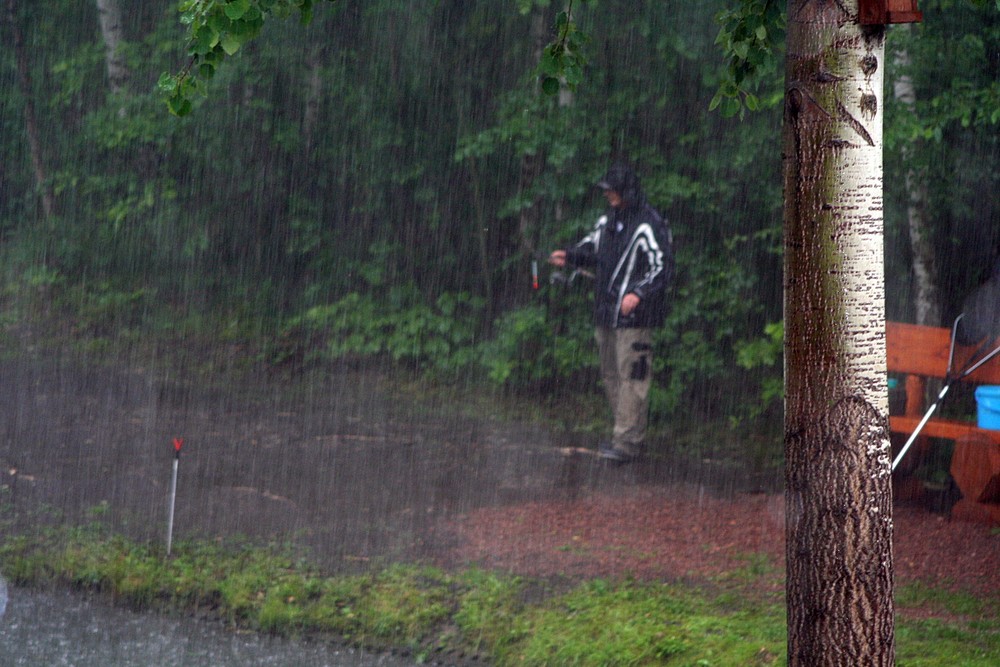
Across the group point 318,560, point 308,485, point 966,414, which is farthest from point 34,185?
point 966,414

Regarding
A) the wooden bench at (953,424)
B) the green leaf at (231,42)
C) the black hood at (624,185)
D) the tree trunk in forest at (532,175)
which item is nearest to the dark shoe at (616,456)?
the black hood at (624,185)

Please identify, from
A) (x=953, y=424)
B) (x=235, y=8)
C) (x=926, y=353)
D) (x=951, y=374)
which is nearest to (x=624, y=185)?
(x=926, y=353)

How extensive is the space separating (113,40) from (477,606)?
36.4ft

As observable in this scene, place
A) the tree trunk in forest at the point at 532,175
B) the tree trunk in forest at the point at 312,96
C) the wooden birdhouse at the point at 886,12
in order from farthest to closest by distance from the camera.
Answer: the tree trunk in forest at the point at 312,96
the tree trunk in forest at the point at 532,175
the wooden birdhouse at the point at 886,12

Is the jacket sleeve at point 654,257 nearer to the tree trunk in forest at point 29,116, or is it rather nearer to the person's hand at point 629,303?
the person's hand at point 629,303

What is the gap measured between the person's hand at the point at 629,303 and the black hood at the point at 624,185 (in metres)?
0.75

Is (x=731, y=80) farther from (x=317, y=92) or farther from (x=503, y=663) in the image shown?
(x=317, y=92)

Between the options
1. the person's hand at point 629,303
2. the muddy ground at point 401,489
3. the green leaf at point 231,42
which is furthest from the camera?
the person's hand at point 629,303

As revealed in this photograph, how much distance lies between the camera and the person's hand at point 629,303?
29.6 ft

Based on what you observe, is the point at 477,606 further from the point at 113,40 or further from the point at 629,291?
the point at 113,40

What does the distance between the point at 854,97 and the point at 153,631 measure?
4.55 m

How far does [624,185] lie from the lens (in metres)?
9.21

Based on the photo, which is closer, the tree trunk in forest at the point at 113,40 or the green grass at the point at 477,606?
the green grass at the point at 477,606

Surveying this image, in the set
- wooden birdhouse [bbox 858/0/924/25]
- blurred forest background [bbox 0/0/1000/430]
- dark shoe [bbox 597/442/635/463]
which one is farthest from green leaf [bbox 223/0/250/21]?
dark shoe [bbox 597/442/635/463]
